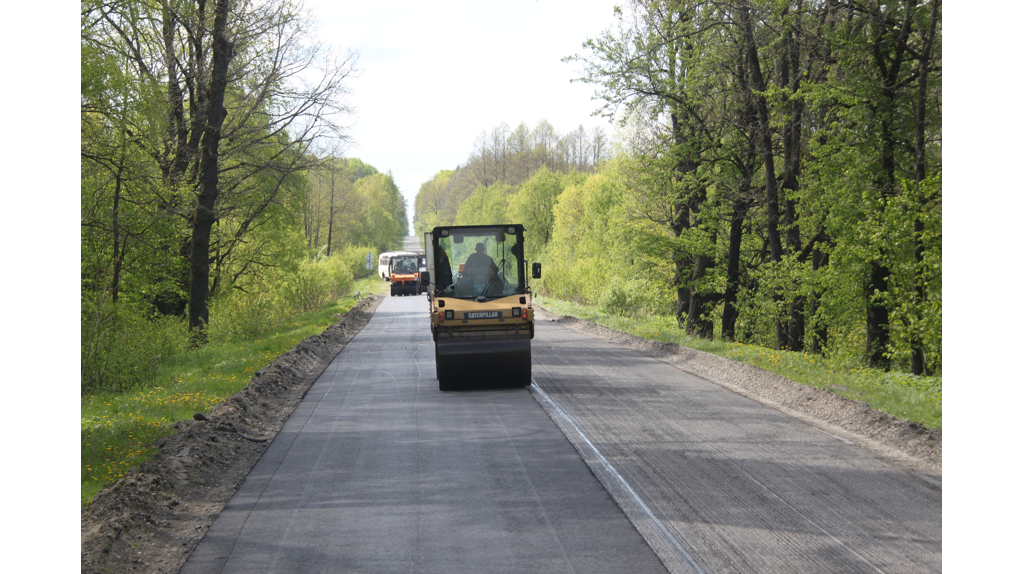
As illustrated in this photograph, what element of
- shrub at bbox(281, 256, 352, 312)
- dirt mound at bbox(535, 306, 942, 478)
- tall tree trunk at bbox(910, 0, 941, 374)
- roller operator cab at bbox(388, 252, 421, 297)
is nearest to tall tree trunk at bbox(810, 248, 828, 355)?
tall tree trunk at bbox(910, 0, 941, 374)

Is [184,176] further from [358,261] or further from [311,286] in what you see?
[358,261]

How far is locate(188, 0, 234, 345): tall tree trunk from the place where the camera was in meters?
19.6

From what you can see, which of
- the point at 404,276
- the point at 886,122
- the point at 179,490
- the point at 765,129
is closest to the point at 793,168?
the point at 765,129

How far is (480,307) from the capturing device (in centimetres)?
1300

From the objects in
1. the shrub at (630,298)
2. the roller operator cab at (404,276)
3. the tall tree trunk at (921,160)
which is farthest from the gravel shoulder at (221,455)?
the roller operator cab at (404,276)

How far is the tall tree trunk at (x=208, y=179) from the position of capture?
19.6 m

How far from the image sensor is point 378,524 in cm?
600

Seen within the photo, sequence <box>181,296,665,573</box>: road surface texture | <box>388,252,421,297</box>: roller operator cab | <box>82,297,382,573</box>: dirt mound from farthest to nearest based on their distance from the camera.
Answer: <box>388,252,421,297</box>: roller operator cab
<box>82,297,382,573</box>: dirt mound
<box>181,296,665,573</box>: road surface texture

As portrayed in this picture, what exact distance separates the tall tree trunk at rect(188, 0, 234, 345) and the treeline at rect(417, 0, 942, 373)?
10374mm

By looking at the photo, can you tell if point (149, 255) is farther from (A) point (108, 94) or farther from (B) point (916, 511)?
(B) point (916, 511)

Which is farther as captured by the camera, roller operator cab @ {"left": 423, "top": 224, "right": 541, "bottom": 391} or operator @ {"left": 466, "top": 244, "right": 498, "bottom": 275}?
operator @ {"left": 466, "top": 244, "right": 498, "bottom": 275}

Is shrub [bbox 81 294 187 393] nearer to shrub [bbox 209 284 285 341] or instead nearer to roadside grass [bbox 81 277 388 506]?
roadside grass [bbox 81 277 388 506]

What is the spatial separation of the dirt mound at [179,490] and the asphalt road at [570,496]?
223mm

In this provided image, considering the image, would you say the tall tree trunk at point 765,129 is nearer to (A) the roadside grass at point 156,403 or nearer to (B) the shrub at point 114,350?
(A) the roadside grass at point 156,403
